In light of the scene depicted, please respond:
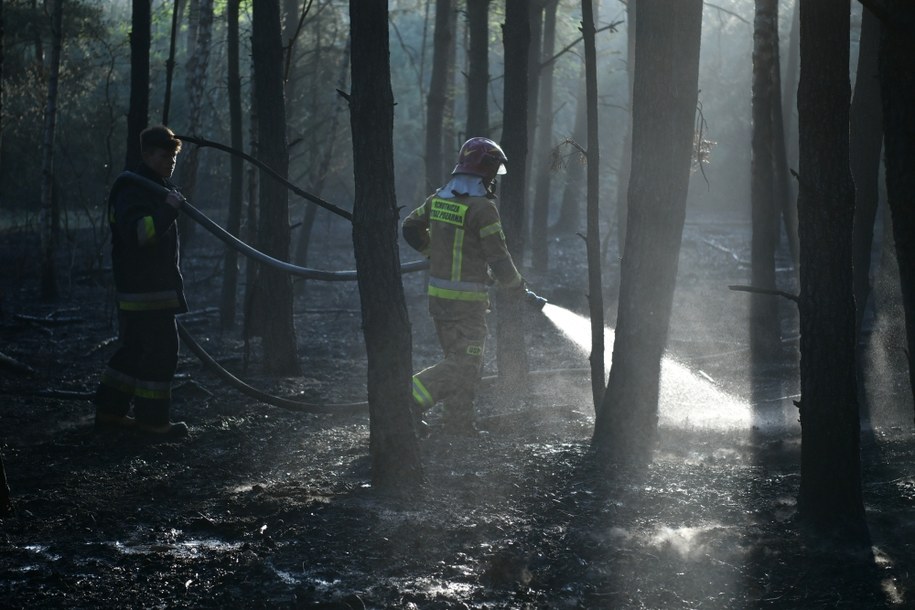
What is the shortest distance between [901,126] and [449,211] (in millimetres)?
3098

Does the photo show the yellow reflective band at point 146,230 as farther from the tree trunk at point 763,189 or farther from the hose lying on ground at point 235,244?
the tree trunk at point 763,189

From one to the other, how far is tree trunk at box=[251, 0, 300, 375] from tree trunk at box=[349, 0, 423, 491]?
4.51 metres

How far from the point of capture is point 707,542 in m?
4.95

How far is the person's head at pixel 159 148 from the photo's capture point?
A: 6.85m

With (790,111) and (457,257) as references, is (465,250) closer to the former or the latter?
(457,257)

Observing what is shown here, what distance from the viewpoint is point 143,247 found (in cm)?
685

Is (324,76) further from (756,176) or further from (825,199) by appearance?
(825,199)

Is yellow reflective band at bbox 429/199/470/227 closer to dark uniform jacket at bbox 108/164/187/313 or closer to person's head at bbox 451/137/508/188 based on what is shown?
person's head at bbox 451/137/508/188

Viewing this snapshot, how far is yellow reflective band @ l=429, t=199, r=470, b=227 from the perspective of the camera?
6.87 meters

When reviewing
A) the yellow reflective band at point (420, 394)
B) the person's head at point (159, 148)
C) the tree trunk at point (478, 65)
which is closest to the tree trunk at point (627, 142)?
the tree trunk at point (478, 65)

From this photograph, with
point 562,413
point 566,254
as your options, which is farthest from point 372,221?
point 566,254

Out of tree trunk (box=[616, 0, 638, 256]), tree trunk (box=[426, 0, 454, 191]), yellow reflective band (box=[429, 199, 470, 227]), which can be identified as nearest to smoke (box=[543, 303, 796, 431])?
yellow reflective band (box=[429, 199, 470, 227])

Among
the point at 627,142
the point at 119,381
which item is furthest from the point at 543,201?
the point at 119,381

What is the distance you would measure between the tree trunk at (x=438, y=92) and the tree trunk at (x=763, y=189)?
16.8 ft
